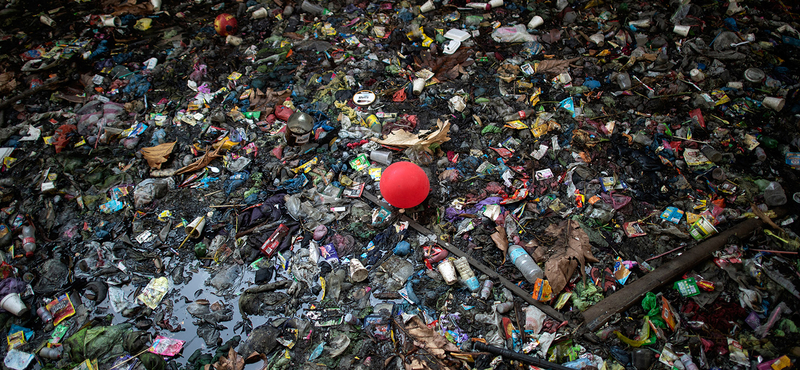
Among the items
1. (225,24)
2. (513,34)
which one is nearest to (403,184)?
(513,34)

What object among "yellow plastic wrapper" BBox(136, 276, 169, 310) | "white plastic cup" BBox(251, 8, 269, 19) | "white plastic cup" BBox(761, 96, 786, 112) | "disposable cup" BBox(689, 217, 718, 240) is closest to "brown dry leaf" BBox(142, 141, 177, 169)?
"yellow plastic wrapper" BBox(136, 276, 169, 310)

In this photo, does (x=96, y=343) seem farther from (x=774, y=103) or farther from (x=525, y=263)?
(x=774, y=103)

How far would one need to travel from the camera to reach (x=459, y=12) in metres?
5.15

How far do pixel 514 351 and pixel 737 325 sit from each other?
4.93 ft

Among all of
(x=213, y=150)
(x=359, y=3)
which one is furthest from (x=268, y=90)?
(x=359, y=3)

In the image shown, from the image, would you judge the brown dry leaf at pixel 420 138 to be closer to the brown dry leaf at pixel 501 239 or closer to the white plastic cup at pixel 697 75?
the brown dry leaf at pixel 501 239

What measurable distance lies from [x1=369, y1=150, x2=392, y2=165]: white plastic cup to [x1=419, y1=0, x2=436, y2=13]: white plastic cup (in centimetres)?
272

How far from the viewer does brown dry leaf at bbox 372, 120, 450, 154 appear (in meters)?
3.46

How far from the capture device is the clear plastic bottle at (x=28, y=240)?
3152mm

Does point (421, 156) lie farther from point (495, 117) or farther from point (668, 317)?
point (668, 317)

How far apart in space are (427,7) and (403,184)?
3.46 m

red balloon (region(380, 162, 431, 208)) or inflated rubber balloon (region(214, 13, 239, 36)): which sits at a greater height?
inflated rubber balloon (region(214, 13, 239, 36))

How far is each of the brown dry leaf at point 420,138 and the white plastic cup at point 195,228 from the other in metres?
1.75

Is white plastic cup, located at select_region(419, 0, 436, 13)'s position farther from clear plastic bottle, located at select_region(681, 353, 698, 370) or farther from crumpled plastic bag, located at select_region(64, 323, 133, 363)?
crumpled plastic bag, located at select_region(64, 323, 133, 363)
